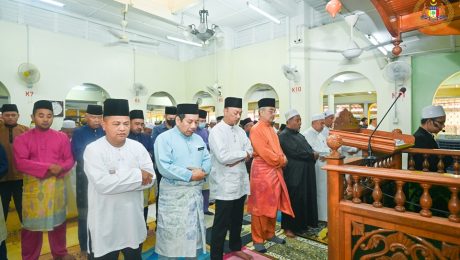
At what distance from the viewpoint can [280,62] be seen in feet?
26.0

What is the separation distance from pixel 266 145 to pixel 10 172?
9.06 feet

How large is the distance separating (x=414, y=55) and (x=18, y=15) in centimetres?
962

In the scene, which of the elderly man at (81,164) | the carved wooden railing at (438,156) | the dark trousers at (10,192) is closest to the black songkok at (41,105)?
the elderly man at (81,164)

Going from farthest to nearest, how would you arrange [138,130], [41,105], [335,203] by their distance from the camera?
[138,130]
[41,105]
[335,203]

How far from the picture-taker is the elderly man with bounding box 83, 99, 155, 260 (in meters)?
1.72

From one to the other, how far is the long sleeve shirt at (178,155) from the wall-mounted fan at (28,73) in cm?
621

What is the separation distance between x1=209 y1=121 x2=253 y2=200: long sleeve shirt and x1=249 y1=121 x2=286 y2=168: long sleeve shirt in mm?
173

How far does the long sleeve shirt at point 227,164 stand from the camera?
2521mm

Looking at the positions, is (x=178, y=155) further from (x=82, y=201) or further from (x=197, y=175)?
(x=82, y=201)

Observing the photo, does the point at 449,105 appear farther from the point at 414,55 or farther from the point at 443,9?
the point at 443,9

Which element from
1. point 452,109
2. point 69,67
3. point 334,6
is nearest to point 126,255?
point 334,6

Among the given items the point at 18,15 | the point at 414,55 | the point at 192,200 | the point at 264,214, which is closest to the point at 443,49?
the point at 414,55

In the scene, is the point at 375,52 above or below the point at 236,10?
below

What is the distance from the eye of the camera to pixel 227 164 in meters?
2.55
